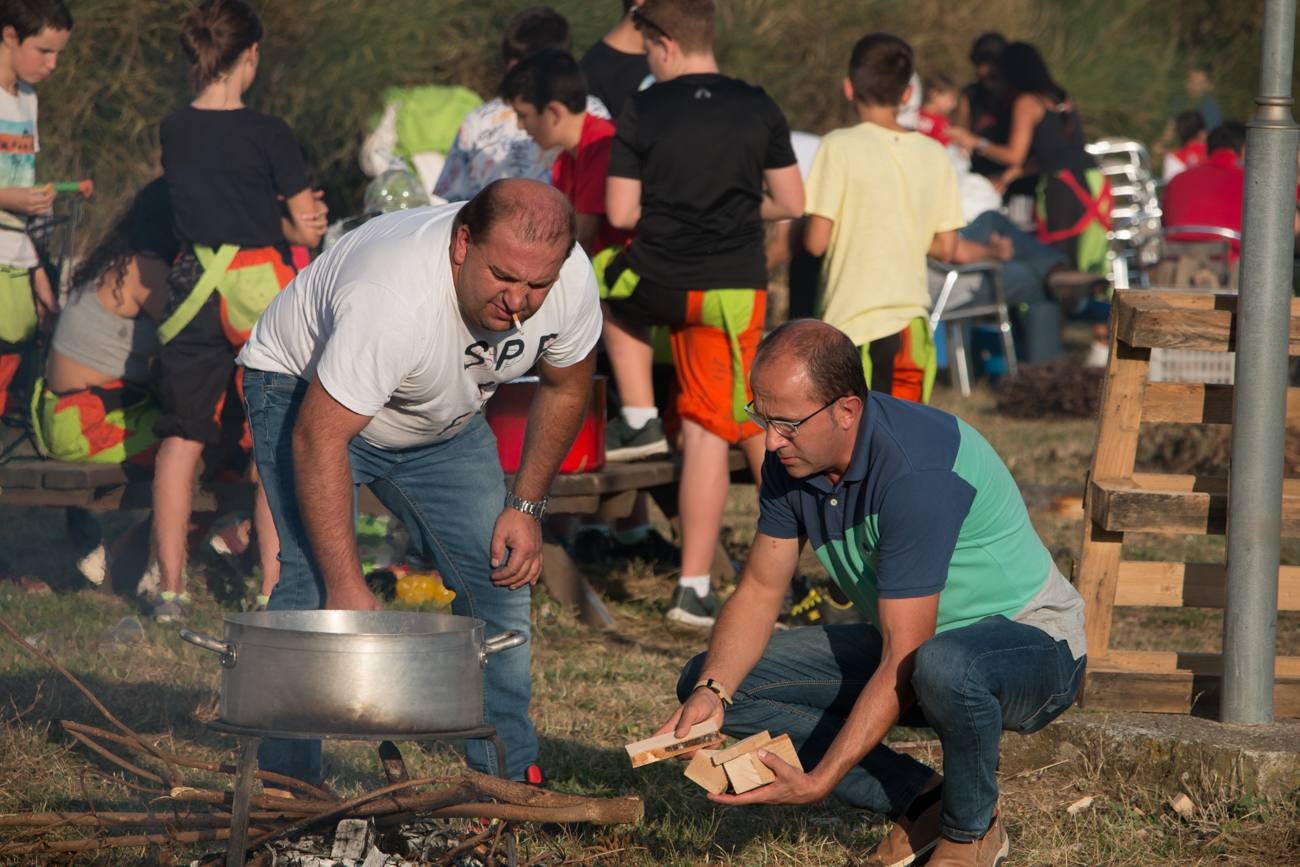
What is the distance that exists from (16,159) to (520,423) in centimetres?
223

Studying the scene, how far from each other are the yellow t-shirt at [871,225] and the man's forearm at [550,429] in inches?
93.2

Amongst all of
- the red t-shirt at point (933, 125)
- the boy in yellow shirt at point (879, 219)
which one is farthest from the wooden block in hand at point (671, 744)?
the red t-shirt at point (933, 125)

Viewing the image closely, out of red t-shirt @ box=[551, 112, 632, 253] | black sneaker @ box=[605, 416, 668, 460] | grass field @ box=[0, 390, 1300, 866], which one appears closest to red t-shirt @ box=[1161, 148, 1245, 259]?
grass field @ box=[0, 390, 1300, 866]

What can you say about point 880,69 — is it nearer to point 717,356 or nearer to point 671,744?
point 717,356

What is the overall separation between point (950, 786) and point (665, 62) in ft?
11.1

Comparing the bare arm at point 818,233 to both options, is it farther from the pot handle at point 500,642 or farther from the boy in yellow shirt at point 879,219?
the pot handle at point 500,642

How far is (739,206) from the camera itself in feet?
20.2

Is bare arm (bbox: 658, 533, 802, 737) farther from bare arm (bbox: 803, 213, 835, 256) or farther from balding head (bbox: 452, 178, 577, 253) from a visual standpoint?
bare arm (bbox: 803, 213, 835, 256)

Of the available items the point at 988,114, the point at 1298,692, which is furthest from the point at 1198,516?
the point at 988,114

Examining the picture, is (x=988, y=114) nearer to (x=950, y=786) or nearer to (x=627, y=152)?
(x=627, y=152)

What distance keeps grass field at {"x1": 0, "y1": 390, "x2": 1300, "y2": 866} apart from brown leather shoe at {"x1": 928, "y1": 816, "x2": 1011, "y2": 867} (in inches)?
9.2

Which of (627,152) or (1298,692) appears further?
(627,152)

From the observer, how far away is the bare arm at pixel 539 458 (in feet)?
13.1

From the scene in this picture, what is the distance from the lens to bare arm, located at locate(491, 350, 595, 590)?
4.00m
